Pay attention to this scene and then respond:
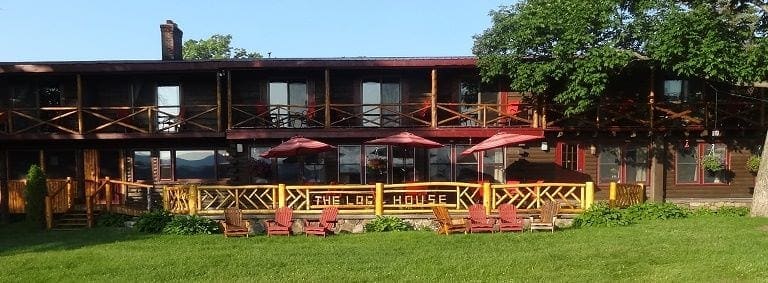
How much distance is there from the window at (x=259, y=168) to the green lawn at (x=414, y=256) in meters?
4.81

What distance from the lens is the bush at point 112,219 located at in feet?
48.3

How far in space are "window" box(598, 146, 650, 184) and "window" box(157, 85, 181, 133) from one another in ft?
47.8

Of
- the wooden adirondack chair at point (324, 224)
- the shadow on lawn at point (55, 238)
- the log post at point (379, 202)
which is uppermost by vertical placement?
the log post at point (379, 202)

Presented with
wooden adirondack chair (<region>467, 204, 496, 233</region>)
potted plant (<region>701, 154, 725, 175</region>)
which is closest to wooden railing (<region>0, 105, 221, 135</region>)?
wooden adirondack chair (<region>467, 204, 496, 233</region>)

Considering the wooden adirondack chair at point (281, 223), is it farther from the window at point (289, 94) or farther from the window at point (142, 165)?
the window at point (142, 165)

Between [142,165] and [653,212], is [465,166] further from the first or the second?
[142,165]

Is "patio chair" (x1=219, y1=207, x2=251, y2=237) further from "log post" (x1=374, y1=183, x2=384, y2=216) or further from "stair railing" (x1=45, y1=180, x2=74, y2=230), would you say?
"stair railing" (x1=45, y1=180, x2=74, y2=230)

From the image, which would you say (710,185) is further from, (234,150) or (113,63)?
(113,63)

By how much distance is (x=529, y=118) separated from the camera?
18109mm

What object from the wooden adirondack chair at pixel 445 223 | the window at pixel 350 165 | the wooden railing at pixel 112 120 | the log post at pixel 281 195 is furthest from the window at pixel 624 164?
the wooden railing at pixel 112 120

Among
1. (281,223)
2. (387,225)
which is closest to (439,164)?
(387,225)

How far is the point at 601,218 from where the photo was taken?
13.7 m

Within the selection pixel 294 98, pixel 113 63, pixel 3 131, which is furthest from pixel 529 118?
pixel 3 131

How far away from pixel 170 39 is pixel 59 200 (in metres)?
7.88
